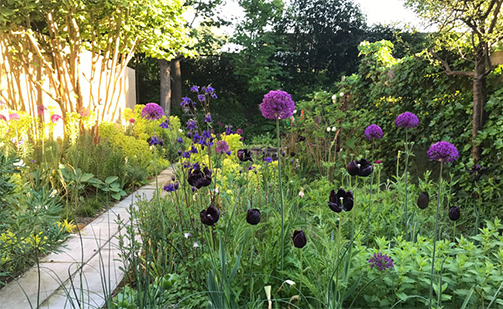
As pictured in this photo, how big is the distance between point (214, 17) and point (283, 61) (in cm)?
284

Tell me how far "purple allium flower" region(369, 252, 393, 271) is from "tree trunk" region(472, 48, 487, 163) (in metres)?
2.33

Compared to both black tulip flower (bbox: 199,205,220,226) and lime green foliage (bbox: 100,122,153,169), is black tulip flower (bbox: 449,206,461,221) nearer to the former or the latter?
black tulip flower (bbox: 199,205,220,226)

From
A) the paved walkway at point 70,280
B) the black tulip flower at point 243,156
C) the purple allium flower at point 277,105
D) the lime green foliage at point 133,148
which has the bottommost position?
the paved walkway at point 70,280

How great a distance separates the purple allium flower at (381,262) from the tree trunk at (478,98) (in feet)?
7.65

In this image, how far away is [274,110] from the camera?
1.57 m

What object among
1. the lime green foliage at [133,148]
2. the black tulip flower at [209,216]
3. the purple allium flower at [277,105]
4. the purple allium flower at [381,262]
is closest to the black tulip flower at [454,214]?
the purple allium flower at [381,262]

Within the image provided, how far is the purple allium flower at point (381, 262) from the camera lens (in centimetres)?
147

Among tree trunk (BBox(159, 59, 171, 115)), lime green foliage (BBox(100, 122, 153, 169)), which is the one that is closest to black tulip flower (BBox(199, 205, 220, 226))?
lime green foliage (BBox(100, 122, 153, 169))

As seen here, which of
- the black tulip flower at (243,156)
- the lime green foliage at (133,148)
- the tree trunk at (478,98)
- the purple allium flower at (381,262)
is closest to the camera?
the purple allium flower at (381,262)

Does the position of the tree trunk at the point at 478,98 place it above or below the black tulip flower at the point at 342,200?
above

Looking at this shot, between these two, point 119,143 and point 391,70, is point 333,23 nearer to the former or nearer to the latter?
point 391,70

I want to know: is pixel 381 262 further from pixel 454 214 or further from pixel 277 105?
pixel 277 105

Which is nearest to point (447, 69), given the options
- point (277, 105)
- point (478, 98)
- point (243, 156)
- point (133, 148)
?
point (478, 98)

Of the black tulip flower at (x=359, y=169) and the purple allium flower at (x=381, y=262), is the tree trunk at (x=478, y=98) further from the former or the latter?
the black tulip flower at (x=359, y=169)
